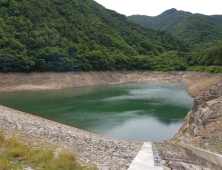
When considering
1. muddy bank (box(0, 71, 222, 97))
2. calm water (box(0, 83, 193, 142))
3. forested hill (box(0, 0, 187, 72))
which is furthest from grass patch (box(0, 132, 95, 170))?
forested hill (box(0, 0, 187, 72))

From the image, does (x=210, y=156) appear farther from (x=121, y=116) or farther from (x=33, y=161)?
(x=121, y=116)

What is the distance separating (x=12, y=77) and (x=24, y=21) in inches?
771

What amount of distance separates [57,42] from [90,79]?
1427 cm

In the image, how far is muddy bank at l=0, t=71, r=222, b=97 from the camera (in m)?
38.3

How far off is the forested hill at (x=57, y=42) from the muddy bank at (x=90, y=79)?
190 cm

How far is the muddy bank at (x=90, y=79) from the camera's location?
1507 inches

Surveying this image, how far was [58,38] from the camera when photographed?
5619cm

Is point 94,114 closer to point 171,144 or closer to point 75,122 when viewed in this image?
point 75,122

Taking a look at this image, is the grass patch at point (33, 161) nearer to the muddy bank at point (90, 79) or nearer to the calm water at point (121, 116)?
the calm water at point (121, 116)

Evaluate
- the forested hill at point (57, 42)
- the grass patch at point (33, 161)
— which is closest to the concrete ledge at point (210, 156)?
the grass patch at point (33, 161)

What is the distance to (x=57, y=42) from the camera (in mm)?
55062

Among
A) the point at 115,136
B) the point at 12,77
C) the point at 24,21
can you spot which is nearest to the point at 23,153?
the point at 115,136

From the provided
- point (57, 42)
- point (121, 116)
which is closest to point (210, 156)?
point (121, 116)

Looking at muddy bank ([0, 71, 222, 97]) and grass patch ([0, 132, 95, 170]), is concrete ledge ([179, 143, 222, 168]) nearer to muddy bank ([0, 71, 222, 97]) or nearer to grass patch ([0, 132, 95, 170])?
grass patch ([0, 132, 95, 170])
